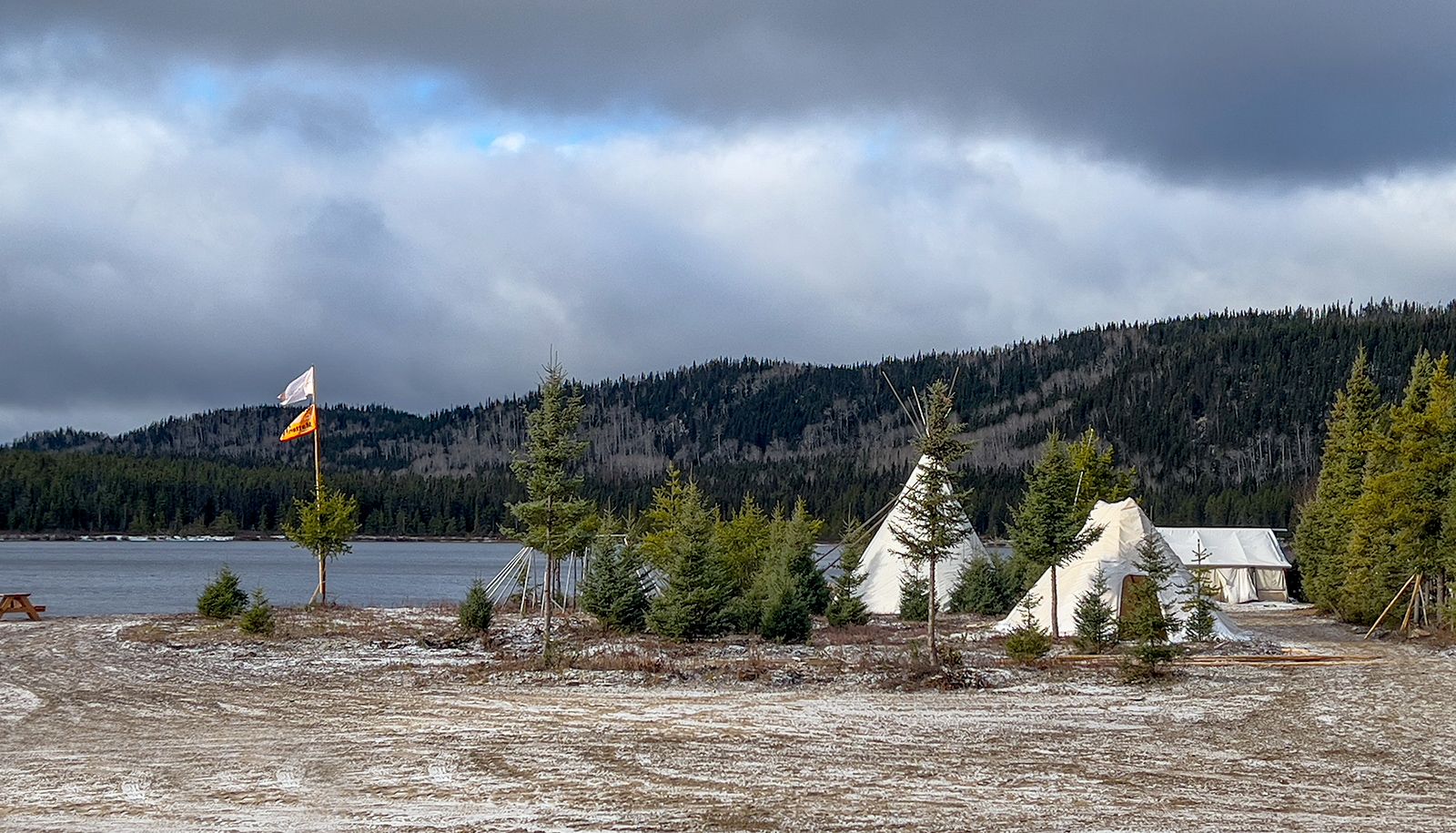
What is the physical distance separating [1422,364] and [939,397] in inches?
932

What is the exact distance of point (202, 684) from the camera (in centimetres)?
2269

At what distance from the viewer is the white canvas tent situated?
59.8m

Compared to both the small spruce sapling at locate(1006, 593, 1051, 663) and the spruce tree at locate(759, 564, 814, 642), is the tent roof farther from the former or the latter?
the small spruce sapling at locate(1006, 593, 1051, 663)

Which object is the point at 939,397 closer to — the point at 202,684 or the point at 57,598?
the point at 202,684

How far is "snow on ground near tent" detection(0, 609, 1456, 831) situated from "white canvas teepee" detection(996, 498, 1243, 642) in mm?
6642

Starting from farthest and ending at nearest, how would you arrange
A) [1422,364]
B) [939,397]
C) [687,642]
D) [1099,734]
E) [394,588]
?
[394,588] → [1422,364] → [687,642] → [939,397] → [1099,734]

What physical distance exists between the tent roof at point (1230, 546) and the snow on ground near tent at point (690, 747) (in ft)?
112

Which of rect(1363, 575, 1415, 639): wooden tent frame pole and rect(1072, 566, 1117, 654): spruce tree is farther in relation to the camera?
rect(1363, 575, 1415, 639): wooden tent frame pole

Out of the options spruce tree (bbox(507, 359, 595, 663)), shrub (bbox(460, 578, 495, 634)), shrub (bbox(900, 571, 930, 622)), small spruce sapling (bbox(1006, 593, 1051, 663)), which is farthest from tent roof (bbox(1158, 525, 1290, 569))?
spruce tree (bbox(507, 359, 595, 663))

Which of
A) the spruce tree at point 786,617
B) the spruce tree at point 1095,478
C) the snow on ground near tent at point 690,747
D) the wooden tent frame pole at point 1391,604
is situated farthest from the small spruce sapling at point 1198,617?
the spruce tree at point 1095,478

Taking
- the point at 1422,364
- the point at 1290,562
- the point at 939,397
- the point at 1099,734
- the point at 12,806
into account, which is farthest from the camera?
the point at 1290,562

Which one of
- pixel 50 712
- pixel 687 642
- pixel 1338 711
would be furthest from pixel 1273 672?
pixel 50 712

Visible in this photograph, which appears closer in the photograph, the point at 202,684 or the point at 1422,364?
the point at 202,684

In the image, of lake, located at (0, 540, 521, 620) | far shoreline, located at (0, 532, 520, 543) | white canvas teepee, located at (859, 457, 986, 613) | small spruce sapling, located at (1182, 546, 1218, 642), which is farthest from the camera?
far shoreline, located at (0, 532, 520, 543)
